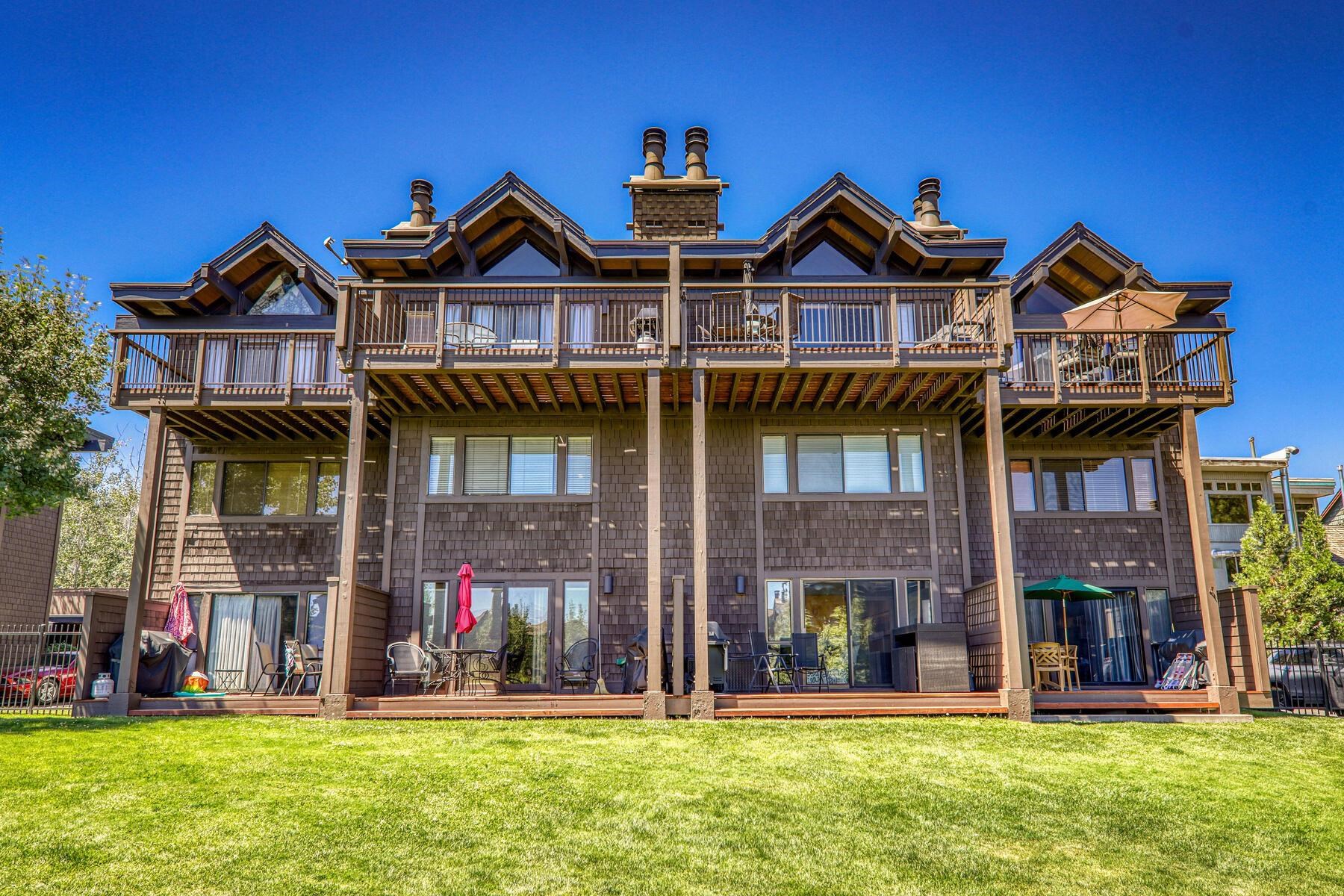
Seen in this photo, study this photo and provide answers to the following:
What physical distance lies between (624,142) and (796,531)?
8.85m

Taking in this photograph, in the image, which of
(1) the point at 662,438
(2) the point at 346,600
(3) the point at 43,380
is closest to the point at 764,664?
(1) the point at 662,438

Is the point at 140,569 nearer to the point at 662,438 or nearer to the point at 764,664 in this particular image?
the point at 662,438

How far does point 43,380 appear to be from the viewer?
12406mm

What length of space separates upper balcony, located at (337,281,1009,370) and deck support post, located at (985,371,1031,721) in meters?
1.49

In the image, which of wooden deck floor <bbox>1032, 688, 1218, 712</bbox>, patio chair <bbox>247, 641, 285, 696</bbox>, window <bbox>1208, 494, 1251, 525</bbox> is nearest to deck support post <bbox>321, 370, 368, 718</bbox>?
patio chair <bbox>247, 641, 285, 696</bbox>

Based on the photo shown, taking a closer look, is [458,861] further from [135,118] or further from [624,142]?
[135,118]

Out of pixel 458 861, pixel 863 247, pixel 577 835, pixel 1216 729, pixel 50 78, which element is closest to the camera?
pixel 458 861

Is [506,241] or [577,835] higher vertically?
[506,241]

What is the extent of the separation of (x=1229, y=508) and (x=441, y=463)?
19.9 m

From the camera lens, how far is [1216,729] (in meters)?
10.4

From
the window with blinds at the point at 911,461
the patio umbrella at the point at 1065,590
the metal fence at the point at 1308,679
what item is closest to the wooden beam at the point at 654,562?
the window with blinds at the point at 911,461

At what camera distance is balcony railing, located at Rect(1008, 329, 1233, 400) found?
13.2m

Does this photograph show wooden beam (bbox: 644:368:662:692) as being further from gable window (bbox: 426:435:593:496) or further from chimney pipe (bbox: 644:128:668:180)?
chimney pipe (bbox: 644:128:668:180)

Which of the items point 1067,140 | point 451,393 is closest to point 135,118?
point 451,393
